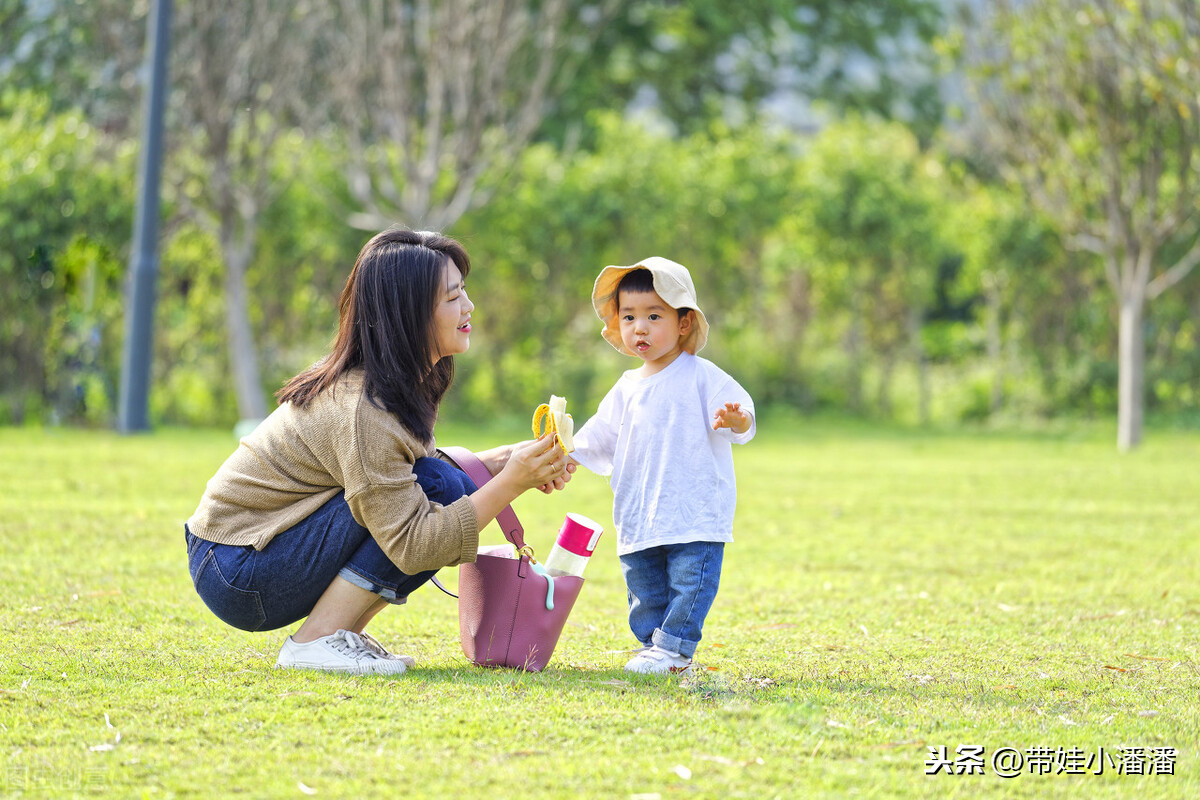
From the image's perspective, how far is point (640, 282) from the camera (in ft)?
13.8

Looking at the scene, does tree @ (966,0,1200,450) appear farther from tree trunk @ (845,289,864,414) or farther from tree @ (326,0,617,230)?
tree @ (326,0,617,230)

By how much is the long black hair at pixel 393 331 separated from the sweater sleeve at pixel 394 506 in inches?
4.2

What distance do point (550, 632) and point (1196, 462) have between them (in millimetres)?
10163

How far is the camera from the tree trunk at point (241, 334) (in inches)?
572

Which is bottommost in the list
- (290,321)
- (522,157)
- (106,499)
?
(106,499)

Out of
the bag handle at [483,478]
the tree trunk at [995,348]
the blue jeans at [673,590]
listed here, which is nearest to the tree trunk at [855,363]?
the tree trunk at [995,348]

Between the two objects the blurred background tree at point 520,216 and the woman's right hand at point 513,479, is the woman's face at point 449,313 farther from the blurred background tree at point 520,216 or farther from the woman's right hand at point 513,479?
the blurred background tree at point 520,216

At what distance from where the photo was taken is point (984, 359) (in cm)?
1958

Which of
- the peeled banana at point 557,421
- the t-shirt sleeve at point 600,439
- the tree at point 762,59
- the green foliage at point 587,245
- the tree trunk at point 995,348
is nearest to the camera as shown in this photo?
the peeled banana at point 557,421

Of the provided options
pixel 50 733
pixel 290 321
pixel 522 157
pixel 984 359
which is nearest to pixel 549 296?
pixel 522 157

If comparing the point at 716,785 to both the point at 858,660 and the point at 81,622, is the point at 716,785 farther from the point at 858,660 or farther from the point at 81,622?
the point at 81,622

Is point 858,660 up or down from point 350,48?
down

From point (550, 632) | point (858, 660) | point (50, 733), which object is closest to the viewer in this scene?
point (50, 733)

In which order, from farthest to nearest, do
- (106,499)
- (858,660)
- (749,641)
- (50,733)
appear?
(106,499) < (749,641) < (858,660) < (50,733)
